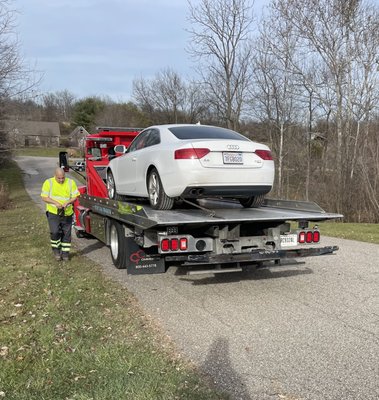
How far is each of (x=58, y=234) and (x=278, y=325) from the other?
5050 millimetres

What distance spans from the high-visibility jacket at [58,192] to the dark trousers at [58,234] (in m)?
0.14

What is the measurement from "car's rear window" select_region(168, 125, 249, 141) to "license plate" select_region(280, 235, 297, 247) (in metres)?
1.80

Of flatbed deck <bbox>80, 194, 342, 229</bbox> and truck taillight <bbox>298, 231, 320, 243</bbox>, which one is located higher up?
flatbed deck <bbox>80, 194, 342, 229</bbox>

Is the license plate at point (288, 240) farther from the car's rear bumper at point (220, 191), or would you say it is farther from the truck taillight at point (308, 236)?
the car's rear bumper at point (220, 191)

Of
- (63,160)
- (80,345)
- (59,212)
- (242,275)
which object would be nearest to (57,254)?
(59,212)

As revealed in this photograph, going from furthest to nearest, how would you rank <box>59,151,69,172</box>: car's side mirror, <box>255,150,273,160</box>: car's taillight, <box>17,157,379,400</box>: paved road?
1. <box>59,151,69,172</box>: car's side mirror
2. <box>255,150,273,160</box>: car's taillight
3. <box>17,157,379,400</box>: paved road

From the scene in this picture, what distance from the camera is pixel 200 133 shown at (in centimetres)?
702

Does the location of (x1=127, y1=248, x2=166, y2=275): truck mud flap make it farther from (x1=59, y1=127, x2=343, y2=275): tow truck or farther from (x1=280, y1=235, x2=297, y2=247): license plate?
(x1=280, y1=235, x2=297, y2=247): license plate

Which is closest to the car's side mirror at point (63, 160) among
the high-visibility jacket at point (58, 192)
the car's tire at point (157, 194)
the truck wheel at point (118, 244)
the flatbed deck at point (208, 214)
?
the high-visibility jacket at point (58, 192)

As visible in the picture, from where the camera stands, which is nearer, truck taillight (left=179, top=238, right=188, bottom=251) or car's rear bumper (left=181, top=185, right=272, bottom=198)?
truck taillight (left=179, top=238, right=188, bottom=251)

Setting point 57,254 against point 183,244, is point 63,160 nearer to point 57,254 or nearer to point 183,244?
point 57,254

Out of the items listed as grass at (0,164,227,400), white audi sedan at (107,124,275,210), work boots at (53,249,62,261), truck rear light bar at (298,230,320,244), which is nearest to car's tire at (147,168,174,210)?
white audi sedan at (107,124,275,210)

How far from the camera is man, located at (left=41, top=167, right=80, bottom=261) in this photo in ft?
28.2

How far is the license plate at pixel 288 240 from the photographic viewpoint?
625cm
